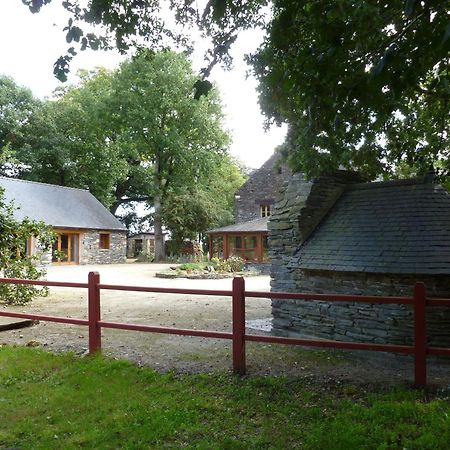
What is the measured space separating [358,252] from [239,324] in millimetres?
2707

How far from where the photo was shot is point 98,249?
37562 mm

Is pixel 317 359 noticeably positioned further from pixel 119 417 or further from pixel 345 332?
pixel 119 417

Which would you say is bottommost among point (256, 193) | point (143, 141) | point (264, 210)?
point (264, 210)

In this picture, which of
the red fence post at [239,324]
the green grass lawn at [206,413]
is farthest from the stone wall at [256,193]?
the green grass lawn at [206,413]

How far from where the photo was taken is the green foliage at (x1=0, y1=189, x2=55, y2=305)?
1280cm

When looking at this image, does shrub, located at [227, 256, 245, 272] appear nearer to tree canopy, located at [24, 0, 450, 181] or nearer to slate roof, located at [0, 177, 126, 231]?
slate roof, located at [0, 177, 126, 231]

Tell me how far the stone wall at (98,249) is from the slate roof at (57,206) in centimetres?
82

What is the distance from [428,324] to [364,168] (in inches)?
194

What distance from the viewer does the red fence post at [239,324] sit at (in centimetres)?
598

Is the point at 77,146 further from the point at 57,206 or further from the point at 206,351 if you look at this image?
the point at 206,351

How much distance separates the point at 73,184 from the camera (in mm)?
44219

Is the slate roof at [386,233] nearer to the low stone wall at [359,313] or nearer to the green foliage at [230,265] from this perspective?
the low stone wall at [359,313]

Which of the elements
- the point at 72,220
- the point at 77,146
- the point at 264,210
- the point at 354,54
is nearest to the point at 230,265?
the point at 264,210

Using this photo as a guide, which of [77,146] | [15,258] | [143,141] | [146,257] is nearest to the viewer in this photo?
[15,258]
